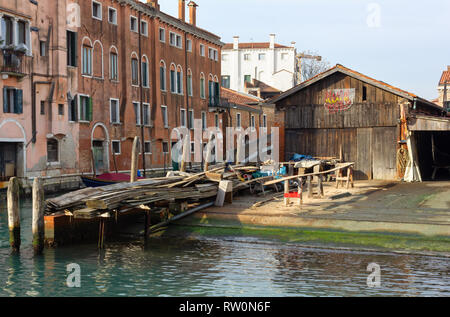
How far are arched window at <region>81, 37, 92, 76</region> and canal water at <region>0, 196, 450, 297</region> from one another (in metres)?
18.3

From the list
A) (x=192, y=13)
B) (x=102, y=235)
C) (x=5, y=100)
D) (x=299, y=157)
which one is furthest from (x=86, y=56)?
(x=102, y=235)

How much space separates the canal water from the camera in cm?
1074

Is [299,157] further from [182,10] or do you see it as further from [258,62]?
[258,62]

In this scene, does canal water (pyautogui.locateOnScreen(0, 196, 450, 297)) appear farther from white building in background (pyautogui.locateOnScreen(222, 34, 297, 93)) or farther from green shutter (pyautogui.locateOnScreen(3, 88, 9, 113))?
white building in background (pyautogui.locateOnScreen(222, 34, 297, 93))

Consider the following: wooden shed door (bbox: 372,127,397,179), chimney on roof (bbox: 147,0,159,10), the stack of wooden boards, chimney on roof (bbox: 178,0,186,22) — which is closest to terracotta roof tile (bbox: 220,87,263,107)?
chimney on roof (bbox: 178,0,186,22)

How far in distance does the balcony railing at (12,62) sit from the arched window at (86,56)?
4560 mm

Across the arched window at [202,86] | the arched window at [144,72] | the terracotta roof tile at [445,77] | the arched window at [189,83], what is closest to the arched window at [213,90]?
the arched window at [202,86]

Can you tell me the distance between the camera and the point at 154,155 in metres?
38.8

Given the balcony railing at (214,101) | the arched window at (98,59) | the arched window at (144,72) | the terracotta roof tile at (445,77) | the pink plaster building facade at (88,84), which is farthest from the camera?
the terracotta roof tile at (445,77)

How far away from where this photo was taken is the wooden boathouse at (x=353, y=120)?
938 inches

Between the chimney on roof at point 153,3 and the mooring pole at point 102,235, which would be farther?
the chimney on roof at point 153,3

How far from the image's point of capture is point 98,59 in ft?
109

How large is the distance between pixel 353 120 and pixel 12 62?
15831 millimetres

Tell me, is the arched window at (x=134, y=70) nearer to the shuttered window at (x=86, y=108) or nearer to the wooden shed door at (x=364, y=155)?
the shuttered window at (x=86, y=108)
